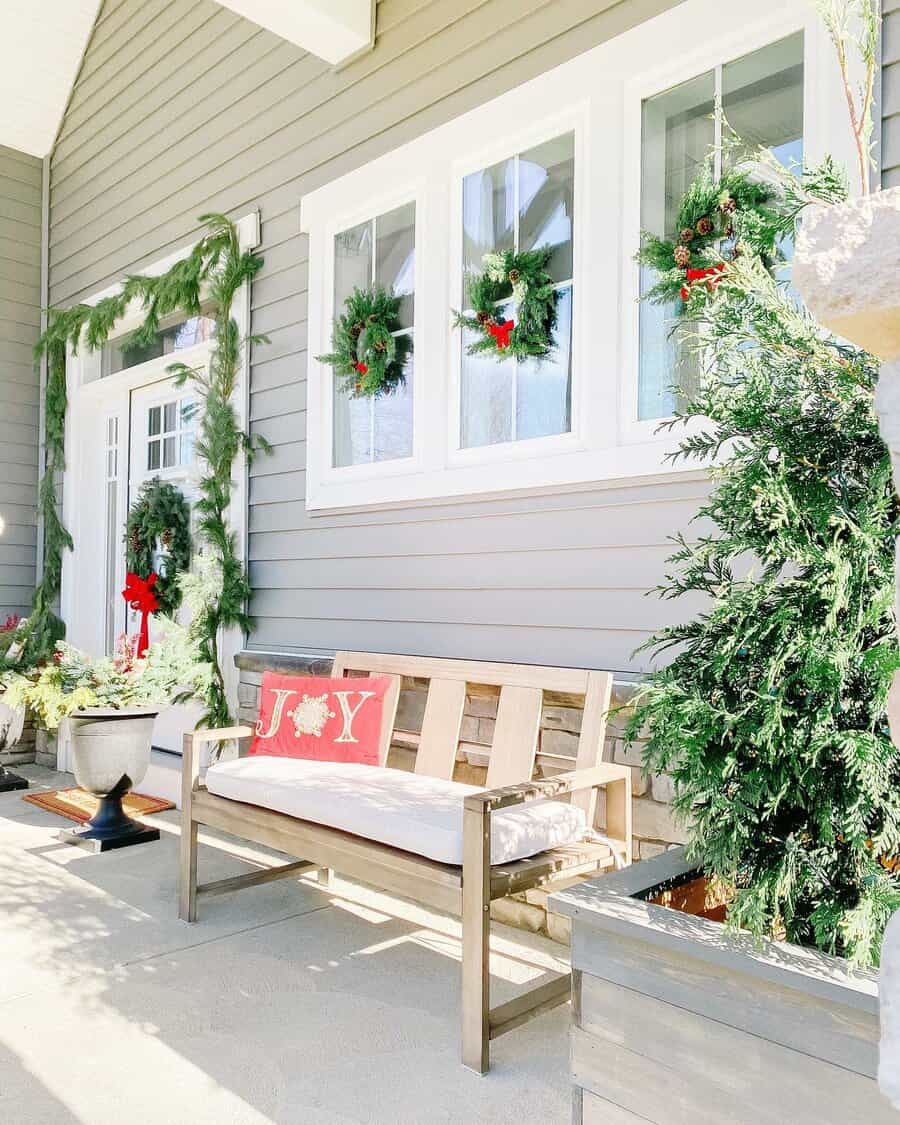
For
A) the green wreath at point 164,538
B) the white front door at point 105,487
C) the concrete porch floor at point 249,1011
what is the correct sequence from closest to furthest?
1. the concrete porch floor at point 249,1011
2. the green wreath at point 164,538
3. the white front door at point 105,487

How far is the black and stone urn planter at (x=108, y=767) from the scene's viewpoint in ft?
12.2

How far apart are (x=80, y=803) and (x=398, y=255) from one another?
10.2 feet

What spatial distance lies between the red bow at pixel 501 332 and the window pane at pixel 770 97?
2.95 ft

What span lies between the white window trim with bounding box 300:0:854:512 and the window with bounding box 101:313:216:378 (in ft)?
4.59

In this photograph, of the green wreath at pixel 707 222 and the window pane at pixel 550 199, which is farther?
the window pane at pixel 550 199

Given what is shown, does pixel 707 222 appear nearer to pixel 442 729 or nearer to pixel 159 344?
pixel 442 729

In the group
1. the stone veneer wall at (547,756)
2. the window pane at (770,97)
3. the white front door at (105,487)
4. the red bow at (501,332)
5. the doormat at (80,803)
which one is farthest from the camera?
the white front door at (105,487)

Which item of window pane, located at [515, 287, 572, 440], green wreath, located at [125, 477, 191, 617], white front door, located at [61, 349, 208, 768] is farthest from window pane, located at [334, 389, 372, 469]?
white front door, located at [61, 349, 208, 768]

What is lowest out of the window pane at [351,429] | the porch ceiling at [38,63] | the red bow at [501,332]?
the window pane at [351,429]

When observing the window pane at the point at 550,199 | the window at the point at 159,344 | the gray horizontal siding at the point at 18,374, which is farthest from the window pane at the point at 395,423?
the gray horizontal siding at the point at 18,374

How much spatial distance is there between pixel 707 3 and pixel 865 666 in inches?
83.9

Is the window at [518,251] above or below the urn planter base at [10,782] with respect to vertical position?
above

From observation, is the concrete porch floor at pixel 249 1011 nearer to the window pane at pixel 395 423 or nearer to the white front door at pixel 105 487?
the window pane at pixel 395 423

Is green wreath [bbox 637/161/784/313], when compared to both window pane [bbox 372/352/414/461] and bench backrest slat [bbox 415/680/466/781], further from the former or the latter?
bench backrest slat [bbox 415/680/466/781]
